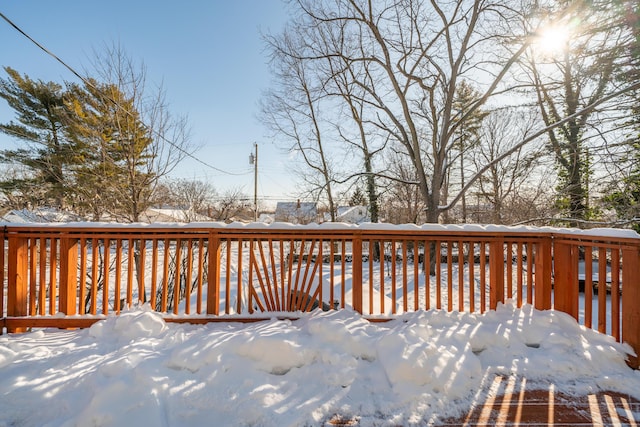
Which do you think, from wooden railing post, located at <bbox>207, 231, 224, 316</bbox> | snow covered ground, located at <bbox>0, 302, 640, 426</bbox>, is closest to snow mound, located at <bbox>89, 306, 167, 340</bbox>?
snow covered ground, located at <bbox>0, 302, 640, 426</bbox>

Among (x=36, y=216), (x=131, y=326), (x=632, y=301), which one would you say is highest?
(x=36, y=216)

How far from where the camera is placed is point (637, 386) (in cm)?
182

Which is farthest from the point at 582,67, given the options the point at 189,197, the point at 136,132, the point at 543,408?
the point at 189,197

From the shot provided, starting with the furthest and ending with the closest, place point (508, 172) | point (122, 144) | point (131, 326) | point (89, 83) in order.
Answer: point (508, 172) < point (122, 144) < point (89, 83) < point (131, 326)

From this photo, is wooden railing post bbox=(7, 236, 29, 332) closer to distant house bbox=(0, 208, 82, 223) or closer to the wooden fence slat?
the wooden fence slat

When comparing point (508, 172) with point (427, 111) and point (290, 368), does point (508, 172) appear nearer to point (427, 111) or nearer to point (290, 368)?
point (427, 111)

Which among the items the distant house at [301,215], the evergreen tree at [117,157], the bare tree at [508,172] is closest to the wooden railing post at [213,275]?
the evergreen tree at [117,157]

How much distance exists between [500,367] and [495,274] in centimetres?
113

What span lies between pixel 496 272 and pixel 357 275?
5.18 feet

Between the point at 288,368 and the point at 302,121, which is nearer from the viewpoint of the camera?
the point at 288,368

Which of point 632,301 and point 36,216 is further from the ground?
point 36,216

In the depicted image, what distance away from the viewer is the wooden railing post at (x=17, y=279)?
2545mm

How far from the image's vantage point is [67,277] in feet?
8.59

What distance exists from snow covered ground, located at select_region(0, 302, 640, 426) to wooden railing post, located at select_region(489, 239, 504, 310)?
0.29 meters
